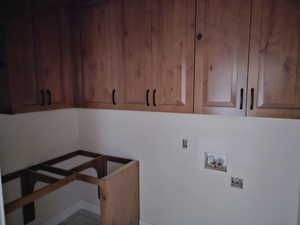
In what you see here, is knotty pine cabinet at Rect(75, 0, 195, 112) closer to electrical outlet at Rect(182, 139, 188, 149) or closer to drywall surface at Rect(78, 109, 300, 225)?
drywall surface at Rect(78, 109, 300, 225)

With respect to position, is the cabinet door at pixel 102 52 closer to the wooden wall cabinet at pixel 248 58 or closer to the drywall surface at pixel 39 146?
the drywall surface at pixel 39 146

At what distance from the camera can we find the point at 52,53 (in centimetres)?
176

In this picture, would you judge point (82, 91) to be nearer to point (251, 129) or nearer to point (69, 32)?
point (69, 32)

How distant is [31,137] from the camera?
195cm

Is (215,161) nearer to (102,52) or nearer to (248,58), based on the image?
(248,58)

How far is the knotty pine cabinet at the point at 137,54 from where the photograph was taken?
4.93 ft

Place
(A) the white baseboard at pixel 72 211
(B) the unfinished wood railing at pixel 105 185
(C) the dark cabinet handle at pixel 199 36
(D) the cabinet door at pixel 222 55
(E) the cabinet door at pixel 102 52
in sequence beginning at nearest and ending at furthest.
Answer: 1. (D) the cabinet door at pixel 222 55
2. (C) the dark cabinet handle at pixel 199 36
3. (B) the unfinished wood railing at pixel 105 185
4. (E) the cabinet door at pixel 102 52
5. (A) the white baseboard at pixel 72 211

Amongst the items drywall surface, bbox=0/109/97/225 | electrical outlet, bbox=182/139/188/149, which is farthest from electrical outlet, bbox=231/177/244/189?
drywall surface, bbox=0/109/97/225

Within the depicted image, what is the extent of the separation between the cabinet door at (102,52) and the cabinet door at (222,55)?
0.73 m

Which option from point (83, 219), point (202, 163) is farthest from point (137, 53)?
point (83, 219)

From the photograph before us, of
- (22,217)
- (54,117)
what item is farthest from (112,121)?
(22,217)

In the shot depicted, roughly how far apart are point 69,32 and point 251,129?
6.20 ft

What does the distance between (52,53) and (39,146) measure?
3.16 feet

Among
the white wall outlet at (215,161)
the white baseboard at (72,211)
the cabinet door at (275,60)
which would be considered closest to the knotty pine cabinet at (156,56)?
the cabinet door at (275,60)
